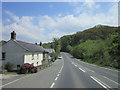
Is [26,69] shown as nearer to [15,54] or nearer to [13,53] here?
[15,54]

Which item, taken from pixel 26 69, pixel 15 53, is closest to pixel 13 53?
pixel 15 53

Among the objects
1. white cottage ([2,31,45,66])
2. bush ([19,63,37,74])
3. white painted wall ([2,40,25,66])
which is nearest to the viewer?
bush ([19,63,37,74])

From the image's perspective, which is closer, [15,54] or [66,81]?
[66,81]

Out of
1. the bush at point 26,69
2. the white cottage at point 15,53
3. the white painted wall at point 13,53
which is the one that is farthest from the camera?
the white painted wall at point 13,53

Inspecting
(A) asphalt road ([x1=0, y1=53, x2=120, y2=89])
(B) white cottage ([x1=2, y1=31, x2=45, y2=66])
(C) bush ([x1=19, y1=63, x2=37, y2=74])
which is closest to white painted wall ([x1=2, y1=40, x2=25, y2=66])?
(B) white cottage ([x1=2, y1=31, x2=45, y2=66])

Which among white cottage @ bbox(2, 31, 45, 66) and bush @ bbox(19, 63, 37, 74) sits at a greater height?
white cottage @ bbox(2, 31, 45, 66)

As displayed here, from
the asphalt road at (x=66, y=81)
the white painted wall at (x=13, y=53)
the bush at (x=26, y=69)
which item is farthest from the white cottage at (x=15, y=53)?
the asphalt road at (x=66, y=81)

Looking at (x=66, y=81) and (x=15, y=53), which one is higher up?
(x=15, y=53)

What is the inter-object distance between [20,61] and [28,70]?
22.1ft

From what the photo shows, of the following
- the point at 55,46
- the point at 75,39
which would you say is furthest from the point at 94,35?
the point at 55,46

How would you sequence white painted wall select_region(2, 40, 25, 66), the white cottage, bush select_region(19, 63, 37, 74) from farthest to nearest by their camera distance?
white painted wall select_region(2, 40, 25, 66) → the white cottage → bush select_region(19, 63, 37, 74)

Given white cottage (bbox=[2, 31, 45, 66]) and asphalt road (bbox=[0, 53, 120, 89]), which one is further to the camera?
white cottage (bbox=[2, 31, 45, 66])

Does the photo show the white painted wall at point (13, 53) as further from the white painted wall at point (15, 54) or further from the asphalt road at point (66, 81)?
the asphalt road at point (66, 81)

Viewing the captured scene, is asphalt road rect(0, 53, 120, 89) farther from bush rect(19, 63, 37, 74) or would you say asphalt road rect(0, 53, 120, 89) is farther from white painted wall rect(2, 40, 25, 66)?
white painted wall rect(2, 40, 25, 66)
